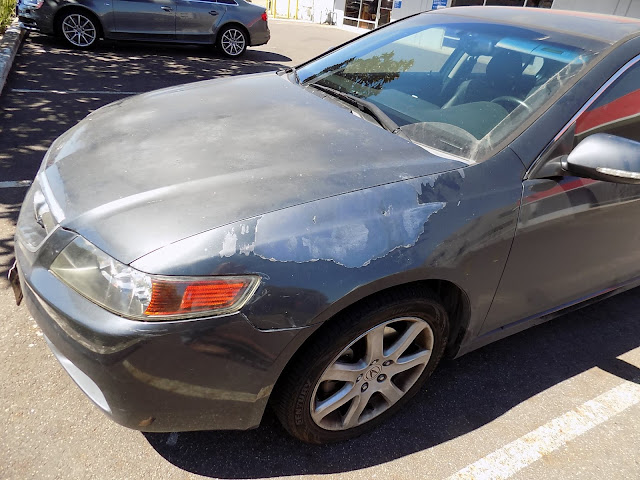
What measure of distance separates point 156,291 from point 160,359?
214 mm

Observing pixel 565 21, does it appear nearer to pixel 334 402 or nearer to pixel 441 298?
pixel 441 298

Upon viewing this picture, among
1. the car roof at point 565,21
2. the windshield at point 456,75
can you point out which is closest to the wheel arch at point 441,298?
the windshield at point 456,75

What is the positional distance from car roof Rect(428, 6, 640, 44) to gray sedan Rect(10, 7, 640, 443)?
21mm

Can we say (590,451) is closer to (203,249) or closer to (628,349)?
(628,349)

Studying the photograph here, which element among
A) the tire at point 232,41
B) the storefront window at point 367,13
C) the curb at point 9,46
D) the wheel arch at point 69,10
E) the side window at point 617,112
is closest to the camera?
the side window at point 617,112

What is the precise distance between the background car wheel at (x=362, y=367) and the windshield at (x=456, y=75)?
714 millimetres

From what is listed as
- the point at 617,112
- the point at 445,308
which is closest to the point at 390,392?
the point at 445,308

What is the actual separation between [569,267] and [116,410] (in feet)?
6.56

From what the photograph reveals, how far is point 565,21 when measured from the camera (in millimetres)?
2576

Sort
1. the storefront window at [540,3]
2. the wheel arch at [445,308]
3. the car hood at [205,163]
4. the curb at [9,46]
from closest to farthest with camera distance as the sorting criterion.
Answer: the car hood at [205,163], the wheel arch at [445,308], the curb at [9,46], the storefront window at [540,3]

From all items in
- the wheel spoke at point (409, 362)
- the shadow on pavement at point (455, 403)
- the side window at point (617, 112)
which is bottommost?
the shadow on pavement at point (455, 403)

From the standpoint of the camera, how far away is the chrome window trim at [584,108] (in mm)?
1992

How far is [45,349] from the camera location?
2.40 m

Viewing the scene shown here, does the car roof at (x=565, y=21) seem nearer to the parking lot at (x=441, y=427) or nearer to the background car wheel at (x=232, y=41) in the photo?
the parking lot at (x=441, y=427)
